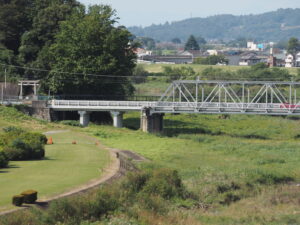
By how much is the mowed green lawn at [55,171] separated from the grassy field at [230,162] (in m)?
4.47

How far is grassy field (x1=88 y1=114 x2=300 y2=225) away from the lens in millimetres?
36625

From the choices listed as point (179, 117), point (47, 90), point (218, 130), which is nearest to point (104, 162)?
point (218, 130)

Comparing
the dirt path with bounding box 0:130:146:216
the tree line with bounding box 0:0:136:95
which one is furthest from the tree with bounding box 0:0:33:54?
the dirt path with bounding box 0:130:146:216

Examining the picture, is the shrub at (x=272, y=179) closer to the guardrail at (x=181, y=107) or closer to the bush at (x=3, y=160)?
the bush at (x=3, y=160)

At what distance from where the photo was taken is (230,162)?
50.3 meters

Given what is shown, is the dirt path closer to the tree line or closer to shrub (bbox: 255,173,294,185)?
shrub (bbox: 255,173,294,185)

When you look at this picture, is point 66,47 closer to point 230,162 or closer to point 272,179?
point 230,162

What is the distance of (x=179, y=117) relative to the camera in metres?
88.6

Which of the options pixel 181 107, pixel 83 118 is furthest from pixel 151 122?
A: pixel 83 118

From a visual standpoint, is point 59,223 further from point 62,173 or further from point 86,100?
point 86,100

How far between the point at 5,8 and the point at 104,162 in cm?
4918

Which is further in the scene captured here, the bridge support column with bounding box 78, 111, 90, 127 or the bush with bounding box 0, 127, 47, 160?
the bridge support column with bounding box 78, 111, 90, 127

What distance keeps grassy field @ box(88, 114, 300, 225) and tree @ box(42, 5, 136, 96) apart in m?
5.72

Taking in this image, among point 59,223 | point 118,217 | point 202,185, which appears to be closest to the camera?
point 59,223
